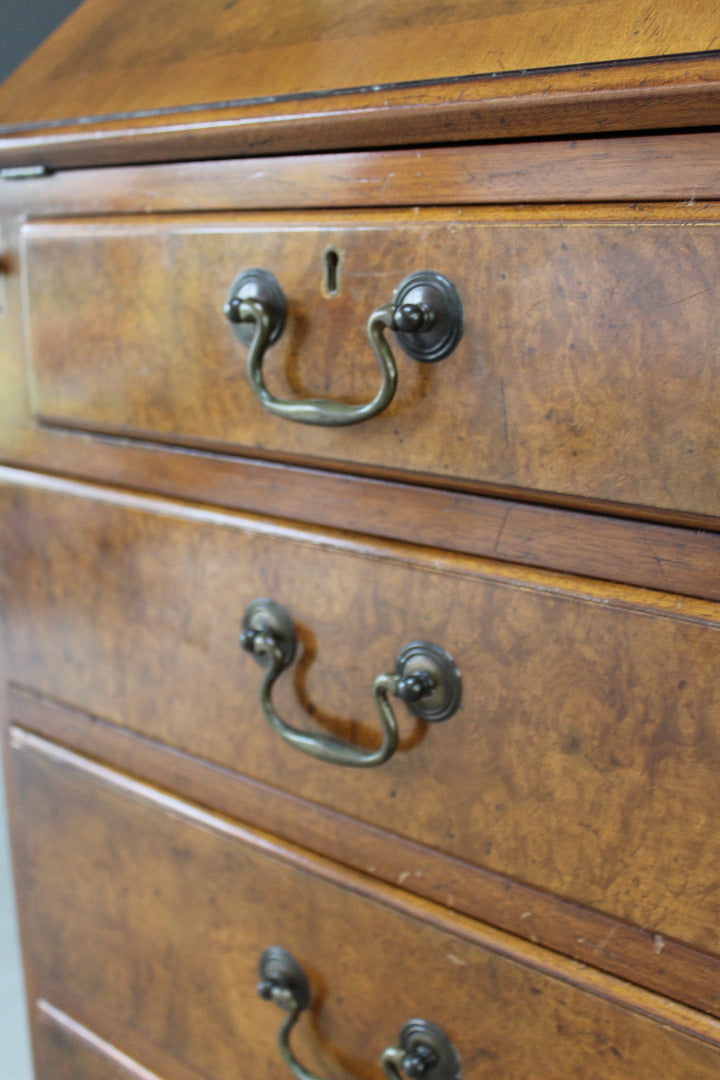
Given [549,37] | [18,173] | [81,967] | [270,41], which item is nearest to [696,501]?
[549,37]

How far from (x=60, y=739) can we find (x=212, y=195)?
0.40 m

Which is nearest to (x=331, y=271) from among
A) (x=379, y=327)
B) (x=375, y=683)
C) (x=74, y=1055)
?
(x=379, y=327)

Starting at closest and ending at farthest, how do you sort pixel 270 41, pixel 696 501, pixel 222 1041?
1. pixel 696 501
2. pixel 270 41
3. pixel 222 1041

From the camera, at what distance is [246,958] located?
577mm

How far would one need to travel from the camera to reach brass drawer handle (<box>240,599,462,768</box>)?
0.44 metres

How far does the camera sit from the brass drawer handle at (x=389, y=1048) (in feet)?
1.59

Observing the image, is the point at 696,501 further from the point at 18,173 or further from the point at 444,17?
the point at 18,173

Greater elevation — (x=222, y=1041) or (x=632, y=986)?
(x=632, y=986)

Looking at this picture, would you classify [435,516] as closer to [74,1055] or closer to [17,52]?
[74,1055]

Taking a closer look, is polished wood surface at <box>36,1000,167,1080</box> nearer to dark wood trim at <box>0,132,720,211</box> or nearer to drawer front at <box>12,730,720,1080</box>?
drawer front at <box>12,730,720,1080</box>

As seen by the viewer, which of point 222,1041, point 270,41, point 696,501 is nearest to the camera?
point 696,501

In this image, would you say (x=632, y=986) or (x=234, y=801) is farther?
(x=234, y=801)

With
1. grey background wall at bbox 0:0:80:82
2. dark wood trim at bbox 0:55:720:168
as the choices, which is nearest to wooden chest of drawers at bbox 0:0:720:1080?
dark wood trim at bbox 0:55:720:168

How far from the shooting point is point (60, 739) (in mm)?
657
